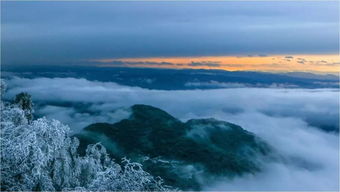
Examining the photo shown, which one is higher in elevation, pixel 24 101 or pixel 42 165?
pixel 24 101

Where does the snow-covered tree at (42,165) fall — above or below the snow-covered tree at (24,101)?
below

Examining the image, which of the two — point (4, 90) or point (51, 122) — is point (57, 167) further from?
point (4, 90)

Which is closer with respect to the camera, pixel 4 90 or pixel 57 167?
pixel 57 167

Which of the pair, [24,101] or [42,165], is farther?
[24,101]

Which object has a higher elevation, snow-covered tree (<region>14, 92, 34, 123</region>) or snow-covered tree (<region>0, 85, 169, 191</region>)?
snow-covered tree (<region>14, 92, 34, 123</region>)

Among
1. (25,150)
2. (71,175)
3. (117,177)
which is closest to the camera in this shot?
(25,150)

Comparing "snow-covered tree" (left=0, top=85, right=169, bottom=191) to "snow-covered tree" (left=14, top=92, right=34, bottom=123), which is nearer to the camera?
"snow-covered tree" (left=0, top=85, right=169, bottom=191)

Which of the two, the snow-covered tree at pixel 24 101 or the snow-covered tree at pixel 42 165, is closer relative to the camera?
the snow-covered tree at pixel 42 165

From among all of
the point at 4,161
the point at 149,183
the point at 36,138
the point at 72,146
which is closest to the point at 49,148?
the point at 36,138
